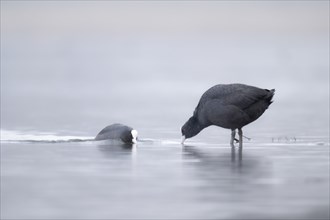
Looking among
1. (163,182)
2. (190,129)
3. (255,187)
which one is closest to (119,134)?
(190,129)

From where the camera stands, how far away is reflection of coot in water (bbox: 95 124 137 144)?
70.5 ft

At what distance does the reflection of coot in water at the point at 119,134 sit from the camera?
2150 centimetres

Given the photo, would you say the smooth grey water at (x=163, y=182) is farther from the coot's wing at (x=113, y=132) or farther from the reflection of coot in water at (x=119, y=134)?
the coot's wing at (x=113, y=132)

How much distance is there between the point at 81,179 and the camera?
48.3 feet

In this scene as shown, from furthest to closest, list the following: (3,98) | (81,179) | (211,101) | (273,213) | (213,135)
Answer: (3,98) < (213,135) < (211,101) < (81,179) < (273,213)

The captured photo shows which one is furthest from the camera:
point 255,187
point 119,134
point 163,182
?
point 119,134

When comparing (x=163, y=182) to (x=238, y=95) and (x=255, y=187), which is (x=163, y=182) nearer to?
(x=255, y=187)

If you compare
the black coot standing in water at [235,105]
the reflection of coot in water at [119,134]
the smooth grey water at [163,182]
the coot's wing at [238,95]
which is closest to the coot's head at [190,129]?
the black coot standing in water at [235,105]

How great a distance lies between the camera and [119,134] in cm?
2181

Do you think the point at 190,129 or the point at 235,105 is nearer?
the point at 235,105

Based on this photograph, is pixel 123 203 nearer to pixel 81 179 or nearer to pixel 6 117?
pixel 81 179

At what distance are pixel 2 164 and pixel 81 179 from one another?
7.59ft

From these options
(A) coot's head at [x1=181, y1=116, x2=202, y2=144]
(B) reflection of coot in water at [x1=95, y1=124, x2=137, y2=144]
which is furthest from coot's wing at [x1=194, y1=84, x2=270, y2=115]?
(B) reflection of coot in water at [x1=95, y1=124, x2=137, y2=144]

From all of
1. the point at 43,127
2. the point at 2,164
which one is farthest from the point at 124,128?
the point at 2,164
